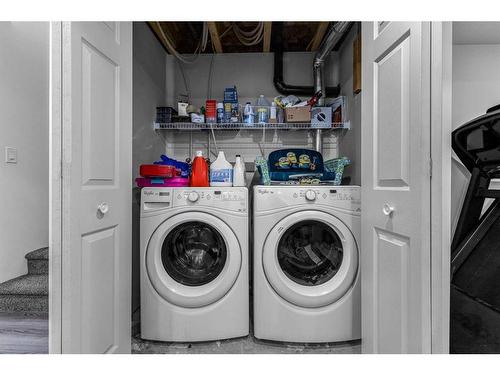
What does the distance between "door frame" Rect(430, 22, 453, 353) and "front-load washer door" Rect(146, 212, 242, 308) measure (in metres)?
1.06

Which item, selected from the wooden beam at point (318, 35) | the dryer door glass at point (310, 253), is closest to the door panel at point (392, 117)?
the dryer door glass at point (310, 253)

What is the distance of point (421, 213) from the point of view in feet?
3.23

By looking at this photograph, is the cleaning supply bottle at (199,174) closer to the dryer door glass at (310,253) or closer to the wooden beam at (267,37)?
the dryer door glass at (310,253)

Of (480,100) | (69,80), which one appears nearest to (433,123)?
(69,80)

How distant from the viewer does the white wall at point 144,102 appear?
7.19 feet

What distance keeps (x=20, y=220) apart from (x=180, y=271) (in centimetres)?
127

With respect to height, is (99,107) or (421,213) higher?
(99,107)

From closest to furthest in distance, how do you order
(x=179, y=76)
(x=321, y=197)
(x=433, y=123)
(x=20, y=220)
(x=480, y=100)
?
(x=433, y=123), (x=321, y=197), (x=480, y=100), (x=20, y=220), (x=179, y=76)

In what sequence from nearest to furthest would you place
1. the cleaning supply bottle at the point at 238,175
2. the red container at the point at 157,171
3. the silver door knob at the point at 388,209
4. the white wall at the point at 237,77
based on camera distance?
the silver door knob at the point at 388,209 → the red container at the point at 157,171 → the cleaning supply bottle at the point at 238,175 → the white wall at the point at 237,77

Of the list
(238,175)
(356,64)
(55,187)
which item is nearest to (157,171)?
(238,175)

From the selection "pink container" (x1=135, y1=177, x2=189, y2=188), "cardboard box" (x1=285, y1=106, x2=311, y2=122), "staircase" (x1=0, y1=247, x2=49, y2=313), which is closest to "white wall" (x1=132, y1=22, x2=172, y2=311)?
"pink container" (x1=135, y1=177, x2=189, y2=188)

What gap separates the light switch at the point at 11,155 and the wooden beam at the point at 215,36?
1.64 meters

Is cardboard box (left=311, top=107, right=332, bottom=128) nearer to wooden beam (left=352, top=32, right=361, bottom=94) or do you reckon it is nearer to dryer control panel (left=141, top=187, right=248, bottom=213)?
wooden beam (left=352, top=32, right=361, bottom=94)
